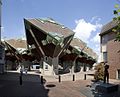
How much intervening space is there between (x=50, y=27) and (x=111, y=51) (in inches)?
612

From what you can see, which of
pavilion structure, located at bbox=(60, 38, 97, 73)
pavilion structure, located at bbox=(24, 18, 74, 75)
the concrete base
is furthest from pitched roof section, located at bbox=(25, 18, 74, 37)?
the concrete base

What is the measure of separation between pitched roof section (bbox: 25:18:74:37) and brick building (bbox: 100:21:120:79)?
941 cm

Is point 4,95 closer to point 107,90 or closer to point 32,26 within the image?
point 107,90

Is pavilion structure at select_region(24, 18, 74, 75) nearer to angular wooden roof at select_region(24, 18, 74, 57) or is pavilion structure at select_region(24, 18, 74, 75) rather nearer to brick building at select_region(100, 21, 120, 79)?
angular wooden roof at select_region(24, 18, 74, 57)

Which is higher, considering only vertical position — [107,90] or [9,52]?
[9,52]

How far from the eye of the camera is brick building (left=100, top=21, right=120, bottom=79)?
39.0m

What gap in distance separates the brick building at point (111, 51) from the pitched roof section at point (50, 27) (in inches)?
371

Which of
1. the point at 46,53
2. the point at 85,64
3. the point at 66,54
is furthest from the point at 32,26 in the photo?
the point at 85,64

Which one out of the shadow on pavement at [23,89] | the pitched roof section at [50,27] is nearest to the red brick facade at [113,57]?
the pitched roof section at [50,27]

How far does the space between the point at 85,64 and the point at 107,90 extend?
44960 millimetres

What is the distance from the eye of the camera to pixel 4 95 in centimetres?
2317

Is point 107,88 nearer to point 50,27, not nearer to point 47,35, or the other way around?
point 47,35

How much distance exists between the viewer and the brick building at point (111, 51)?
39.0 metres

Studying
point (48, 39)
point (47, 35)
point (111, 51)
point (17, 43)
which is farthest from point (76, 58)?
point (111, 51)
